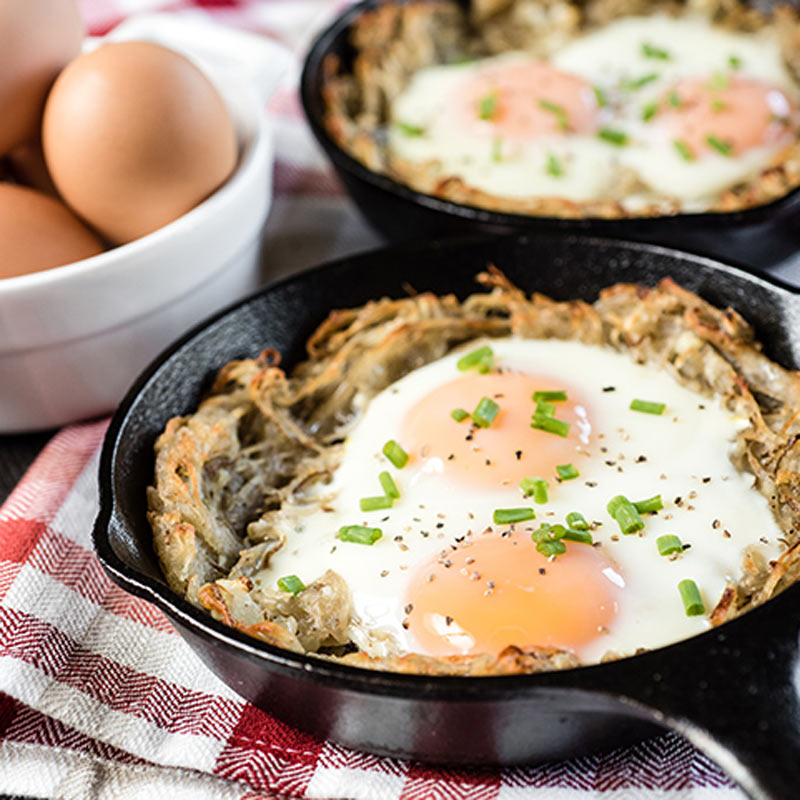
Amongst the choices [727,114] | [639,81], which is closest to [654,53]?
[639,81]

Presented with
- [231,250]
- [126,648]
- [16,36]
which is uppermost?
[16,36]

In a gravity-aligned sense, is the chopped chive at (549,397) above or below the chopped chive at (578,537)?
below

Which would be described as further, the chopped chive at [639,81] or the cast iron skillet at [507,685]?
the chopped chive at [639,81]

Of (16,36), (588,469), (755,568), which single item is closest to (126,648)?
(588,469)

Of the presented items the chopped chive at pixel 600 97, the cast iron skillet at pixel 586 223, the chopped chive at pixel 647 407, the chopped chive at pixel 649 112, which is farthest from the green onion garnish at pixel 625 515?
the chopped chive at pixel 600 97

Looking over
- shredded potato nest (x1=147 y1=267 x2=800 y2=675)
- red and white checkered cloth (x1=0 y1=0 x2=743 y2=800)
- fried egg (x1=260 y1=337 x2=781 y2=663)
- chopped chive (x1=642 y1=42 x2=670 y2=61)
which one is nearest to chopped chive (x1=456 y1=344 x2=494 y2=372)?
fried egg (x1=260 y1=337 x2=781 y2=663)

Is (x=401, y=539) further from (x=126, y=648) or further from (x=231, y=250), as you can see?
(x=231, y=250)

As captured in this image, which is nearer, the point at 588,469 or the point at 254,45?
the point at 588,469

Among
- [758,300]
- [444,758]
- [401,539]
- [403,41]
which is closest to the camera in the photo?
[444,758]

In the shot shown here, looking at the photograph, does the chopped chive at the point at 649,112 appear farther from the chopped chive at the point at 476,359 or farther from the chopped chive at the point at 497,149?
the chopped chive at the point at 476,359
